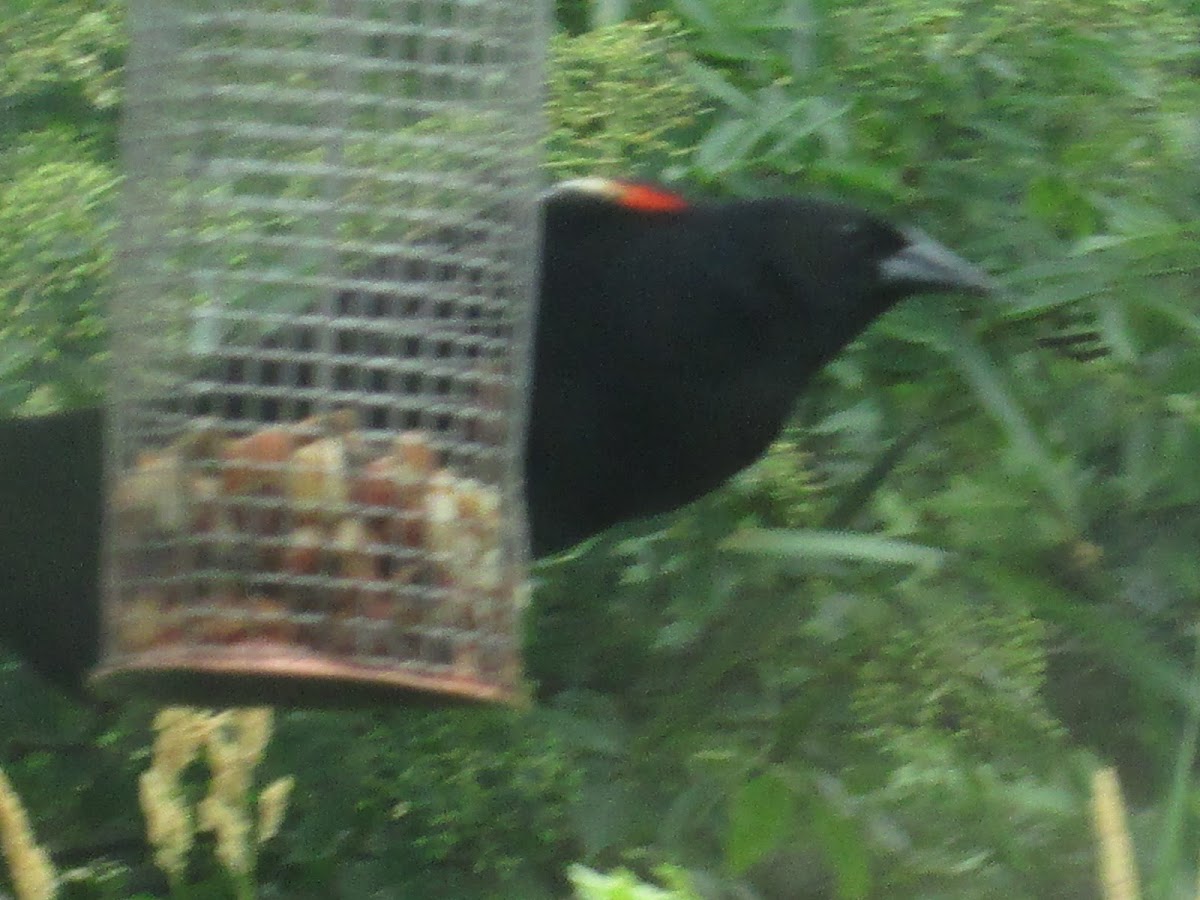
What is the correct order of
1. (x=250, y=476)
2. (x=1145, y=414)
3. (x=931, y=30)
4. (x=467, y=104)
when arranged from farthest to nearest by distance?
(x=1145, y=414) → (x=931, y=30) → (x=467, y=104) → (x=250, y=476)

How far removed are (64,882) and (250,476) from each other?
A: 2.46 ft

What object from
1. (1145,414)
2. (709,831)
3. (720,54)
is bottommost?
(709,831)

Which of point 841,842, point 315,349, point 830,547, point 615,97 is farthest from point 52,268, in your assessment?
point 841,842

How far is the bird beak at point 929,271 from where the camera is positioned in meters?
2.23

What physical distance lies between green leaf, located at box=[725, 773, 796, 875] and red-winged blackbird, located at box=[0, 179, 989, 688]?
0.33 metres

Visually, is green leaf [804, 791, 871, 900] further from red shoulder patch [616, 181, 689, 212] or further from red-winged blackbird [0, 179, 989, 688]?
red shoulder patch [616, 181, 689, 212]

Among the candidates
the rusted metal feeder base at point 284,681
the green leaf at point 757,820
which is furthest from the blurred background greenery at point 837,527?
the rusted metal feeder base at point 284,681

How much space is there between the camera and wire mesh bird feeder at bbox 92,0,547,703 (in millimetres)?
1737

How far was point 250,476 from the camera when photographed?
1.76 m

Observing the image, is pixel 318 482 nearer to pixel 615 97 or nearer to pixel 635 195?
pixel 615 97

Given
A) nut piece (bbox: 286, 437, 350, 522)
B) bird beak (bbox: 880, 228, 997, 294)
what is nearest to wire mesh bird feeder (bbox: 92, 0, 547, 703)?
nut piece (bbox: 286, 437, 350, 522)

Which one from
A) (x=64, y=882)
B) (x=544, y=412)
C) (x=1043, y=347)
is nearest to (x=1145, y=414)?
(x=1043, y=347)

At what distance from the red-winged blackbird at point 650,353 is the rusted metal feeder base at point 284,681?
1.91 feet

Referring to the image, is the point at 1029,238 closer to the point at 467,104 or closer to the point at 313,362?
the point at 467,104
